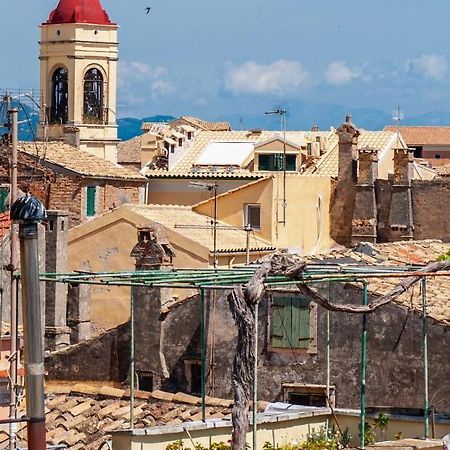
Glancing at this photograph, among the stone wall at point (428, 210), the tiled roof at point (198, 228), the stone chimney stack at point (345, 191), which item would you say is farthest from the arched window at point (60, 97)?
the tiled roof at point (198, 228)

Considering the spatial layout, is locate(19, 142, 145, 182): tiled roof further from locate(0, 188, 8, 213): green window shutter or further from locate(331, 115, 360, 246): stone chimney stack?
locate(331, 115, 360, 246): stone chimney stack

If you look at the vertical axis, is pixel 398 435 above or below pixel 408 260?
below

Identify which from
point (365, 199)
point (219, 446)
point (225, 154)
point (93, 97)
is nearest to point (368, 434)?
point (219, 446)

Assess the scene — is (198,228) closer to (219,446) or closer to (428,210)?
(428,210)

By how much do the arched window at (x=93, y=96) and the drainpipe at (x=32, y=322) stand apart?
53.8 meters

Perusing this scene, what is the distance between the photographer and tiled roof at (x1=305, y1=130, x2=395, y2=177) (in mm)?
54534

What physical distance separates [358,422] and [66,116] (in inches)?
1835

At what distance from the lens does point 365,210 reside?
52531 millimetres

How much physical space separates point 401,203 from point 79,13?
1890 centimetres

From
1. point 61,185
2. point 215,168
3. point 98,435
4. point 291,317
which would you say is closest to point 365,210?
point 215,168

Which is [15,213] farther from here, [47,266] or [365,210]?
[365,210]

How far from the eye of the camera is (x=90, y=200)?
4738 cm

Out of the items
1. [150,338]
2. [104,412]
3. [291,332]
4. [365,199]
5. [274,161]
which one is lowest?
[104,412]

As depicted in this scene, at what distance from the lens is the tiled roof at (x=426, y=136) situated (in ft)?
357
